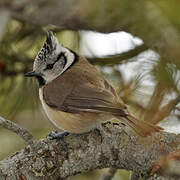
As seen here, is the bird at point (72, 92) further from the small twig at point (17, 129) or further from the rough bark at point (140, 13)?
the rough bark at point (140, 13)

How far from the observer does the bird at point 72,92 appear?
2.40 meters

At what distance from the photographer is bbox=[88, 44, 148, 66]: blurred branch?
2.00 m

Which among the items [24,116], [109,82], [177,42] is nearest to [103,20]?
[177,42]

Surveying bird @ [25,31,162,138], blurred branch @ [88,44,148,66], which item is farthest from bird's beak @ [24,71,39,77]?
blurred branch @ [88,44,148,66]

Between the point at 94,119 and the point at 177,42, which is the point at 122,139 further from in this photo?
the point at 177,42

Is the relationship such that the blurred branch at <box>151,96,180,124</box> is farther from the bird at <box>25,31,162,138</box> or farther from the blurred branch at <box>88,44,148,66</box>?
the bird at <box>25,31,162,138</box>

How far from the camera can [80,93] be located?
2635mm

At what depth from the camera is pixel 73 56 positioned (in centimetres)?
296

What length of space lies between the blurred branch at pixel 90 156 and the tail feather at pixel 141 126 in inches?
2.5

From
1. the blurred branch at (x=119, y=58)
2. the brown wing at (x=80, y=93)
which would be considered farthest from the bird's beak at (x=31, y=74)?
the blurred branch at (x=119, y=58)

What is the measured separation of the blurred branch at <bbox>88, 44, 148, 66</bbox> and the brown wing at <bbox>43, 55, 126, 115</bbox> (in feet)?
0.33

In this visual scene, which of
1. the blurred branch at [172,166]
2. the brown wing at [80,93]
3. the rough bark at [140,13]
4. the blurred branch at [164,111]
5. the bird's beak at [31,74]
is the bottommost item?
the brown wing at [80,93]

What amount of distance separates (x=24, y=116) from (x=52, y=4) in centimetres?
221

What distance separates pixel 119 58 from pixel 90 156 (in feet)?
2.05
